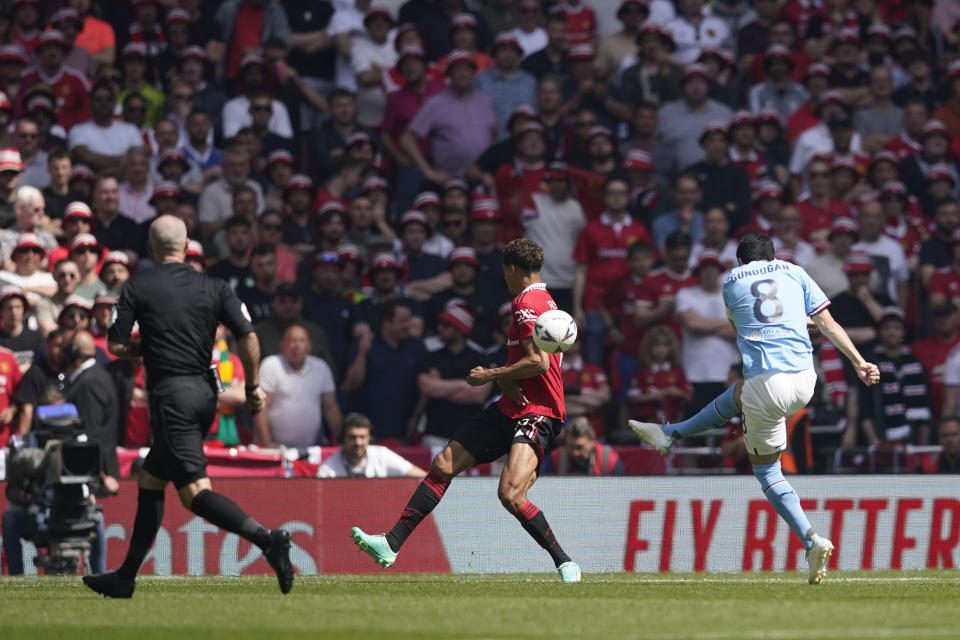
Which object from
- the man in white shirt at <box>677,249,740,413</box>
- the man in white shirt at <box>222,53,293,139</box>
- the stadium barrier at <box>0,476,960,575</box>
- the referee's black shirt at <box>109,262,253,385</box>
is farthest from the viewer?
the man in white shirt at <box>222,53,293,139</box>

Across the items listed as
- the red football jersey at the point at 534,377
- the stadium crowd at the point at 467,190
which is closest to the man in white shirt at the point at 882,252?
the stadium crowd at the point at 467,190

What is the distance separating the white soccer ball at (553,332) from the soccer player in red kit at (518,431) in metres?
0.10

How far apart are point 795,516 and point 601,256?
793 centimetres

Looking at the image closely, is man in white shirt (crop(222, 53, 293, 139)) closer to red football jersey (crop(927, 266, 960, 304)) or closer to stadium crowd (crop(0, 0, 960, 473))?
stadium crowd (crop(0, 0, 960, 473))

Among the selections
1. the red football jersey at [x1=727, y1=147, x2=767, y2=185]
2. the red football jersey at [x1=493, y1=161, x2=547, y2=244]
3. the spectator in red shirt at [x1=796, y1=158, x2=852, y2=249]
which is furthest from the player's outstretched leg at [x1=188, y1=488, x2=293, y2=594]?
the red football jersey at [x1=727, y1=147, x2=767, y2=185]

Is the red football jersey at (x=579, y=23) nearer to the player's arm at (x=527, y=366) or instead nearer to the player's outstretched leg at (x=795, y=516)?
the player's arm at (x=527, y=366)

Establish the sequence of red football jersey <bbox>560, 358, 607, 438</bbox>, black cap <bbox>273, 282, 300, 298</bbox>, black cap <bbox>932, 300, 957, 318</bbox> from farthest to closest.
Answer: black cap <bbox>932, 300, 957, 318</bbox>, red football jersey <bbox>560, 358, 607, 438</bbox>, black cap <bbox>273, 282, 300, 298</bbox>

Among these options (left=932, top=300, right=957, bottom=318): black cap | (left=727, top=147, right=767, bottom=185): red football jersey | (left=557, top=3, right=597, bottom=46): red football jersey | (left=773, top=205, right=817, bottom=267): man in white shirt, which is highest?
(left=557, top=3, right=597, bottom=46): red football jersey

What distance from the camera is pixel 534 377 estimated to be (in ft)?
38.6

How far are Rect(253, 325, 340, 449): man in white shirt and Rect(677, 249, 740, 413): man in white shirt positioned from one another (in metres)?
3.81

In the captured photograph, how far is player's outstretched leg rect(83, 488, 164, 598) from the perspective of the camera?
406 inches

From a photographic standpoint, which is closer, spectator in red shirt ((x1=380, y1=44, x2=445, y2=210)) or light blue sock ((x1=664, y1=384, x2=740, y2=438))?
light blue sock ((x1=664, y1=384, x2=740, y2=438))

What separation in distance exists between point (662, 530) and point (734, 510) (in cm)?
63

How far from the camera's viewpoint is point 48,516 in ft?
44.1
